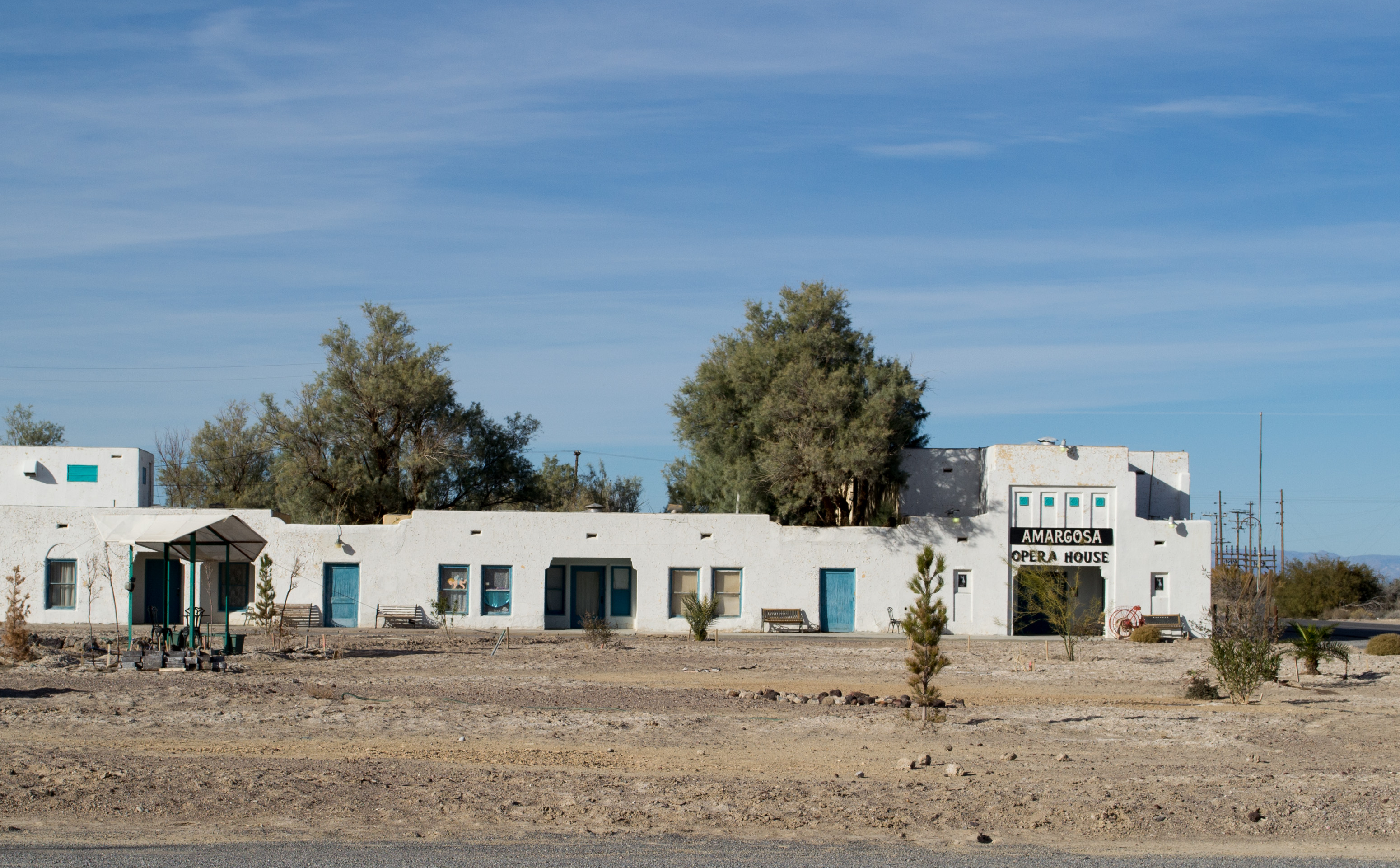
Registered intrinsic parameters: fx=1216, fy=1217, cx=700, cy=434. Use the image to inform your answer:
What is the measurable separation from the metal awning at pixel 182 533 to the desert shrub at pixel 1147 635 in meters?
24.2

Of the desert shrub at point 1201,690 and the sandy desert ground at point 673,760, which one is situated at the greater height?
the sandy desert ground at point 673,760

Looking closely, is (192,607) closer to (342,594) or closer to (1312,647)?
(342,594)

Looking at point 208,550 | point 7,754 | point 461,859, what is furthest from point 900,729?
point 208,550

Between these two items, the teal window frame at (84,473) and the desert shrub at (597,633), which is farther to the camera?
the teal window frame at (84,473)

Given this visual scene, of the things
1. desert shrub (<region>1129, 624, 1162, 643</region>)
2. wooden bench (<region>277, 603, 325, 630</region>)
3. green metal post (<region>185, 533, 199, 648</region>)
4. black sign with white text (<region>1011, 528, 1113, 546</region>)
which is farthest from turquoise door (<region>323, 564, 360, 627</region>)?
desert shrub (<region>1129, 624, 1162, 643</region>)

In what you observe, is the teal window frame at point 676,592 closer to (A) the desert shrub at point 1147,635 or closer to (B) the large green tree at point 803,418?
(B) the large green tree at point 803,418

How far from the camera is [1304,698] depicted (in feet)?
66.2

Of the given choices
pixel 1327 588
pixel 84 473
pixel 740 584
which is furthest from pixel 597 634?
pixel 1327 588

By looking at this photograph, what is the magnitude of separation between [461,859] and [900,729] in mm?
8358

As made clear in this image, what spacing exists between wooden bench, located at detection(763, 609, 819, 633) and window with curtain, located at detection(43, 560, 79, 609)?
20.5 meters

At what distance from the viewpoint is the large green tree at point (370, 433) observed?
147ft

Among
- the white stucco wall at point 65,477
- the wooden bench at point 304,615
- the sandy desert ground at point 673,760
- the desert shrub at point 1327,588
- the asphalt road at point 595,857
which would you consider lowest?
the desert shrub at point 1327,588

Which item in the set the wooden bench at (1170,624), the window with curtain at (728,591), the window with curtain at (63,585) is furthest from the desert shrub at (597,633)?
the wooden bench at (1170,624)

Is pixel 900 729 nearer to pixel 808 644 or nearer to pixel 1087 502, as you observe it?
pixel 808 644
